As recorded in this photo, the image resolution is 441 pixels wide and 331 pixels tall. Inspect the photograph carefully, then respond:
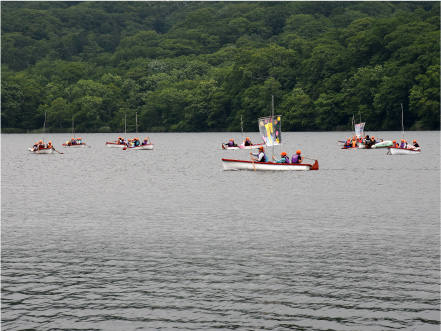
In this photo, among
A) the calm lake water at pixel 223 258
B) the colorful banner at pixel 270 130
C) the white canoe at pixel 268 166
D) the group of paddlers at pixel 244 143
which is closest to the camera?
the calm lake water at pixel 223 258

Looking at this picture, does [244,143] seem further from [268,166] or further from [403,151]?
[268,166]

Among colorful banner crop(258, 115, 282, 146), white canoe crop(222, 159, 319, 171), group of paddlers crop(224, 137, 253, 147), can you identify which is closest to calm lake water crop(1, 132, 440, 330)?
white canoe crop(222, 159, 319, 171)

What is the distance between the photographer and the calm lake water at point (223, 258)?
20.0 metres

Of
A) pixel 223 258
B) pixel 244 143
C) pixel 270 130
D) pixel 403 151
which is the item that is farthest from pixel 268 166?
pixel 244 143

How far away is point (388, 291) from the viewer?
22.1 m

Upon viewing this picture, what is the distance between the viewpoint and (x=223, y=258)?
2714cm

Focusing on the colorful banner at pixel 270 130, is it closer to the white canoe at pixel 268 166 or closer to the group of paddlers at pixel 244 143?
the white canoe at pixel 268 166

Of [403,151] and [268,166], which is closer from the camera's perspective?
[268,166]

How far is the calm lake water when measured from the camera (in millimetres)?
20016

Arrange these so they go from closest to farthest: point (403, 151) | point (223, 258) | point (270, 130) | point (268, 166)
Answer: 1. point (223, 258)
2. point (268, 166)
3. point (270, 130)
4. point (403, 151)

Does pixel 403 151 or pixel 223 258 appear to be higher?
pixel 403 151

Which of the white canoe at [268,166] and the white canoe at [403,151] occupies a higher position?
the white canoe at [403,151]

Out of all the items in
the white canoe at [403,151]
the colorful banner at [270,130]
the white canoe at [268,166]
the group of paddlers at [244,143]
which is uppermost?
the colorful banner at [270,130]

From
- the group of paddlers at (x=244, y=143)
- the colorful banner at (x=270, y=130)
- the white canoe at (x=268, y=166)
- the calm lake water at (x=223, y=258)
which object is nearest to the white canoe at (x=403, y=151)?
the group of paddlers at (x=244, y=143)
